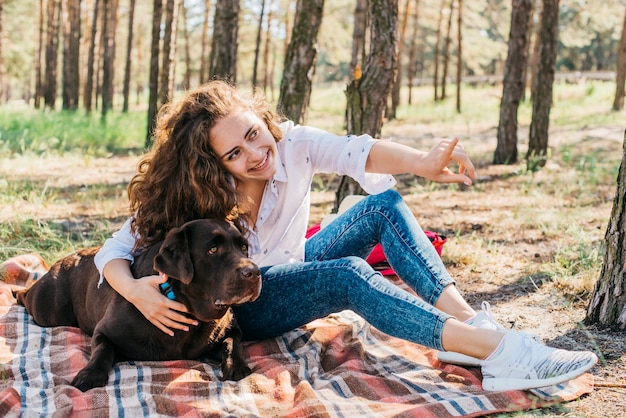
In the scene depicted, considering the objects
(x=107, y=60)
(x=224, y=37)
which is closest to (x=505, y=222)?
(x=224, y=37)

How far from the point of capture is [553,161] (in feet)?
36.1

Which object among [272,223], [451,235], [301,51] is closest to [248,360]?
[272,223]

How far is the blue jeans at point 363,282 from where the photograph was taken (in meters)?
3.09

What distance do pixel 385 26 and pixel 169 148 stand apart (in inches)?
143

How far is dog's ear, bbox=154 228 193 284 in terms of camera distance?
9.88ft

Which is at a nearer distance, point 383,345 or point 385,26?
point 383,345

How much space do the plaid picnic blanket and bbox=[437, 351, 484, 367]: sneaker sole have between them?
A: 0.04 m

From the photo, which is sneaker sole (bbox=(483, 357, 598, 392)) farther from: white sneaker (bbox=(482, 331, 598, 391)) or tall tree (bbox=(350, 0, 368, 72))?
tall tree (bbox=(350, 0, 368, 72))

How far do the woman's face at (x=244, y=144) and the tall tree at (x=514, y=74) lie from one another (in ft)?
26.1

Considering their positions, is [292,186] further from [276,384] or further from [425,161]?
[276,384]

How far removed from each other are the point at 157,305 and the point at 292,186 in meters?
0.98

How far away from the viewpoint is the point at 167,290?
3.19 metres

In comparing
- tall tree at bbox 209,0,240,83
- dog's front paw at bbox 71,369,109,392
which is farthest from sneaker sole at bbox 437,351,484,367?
tall tree at bbox 209,0,240,83

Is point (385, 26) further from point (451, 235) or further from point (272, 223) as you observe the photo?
point (272, 223)
